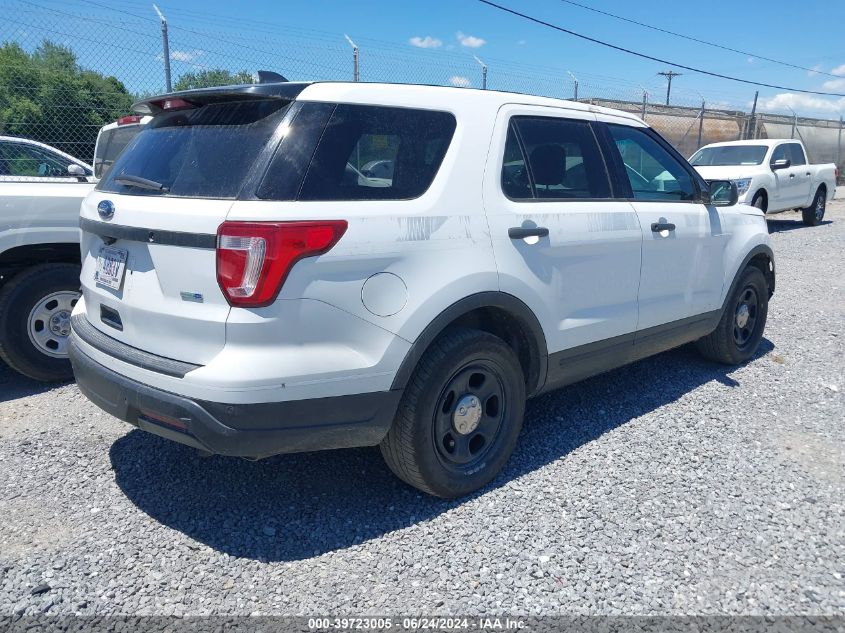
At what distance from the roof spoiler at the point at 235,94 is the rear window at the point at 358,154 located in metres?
0.12

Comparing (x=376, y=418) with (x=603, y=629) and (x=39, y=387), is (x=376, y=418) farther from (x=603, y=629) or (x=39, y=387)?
(x=39, y=387)

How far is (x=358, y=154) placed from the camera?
9.25ft

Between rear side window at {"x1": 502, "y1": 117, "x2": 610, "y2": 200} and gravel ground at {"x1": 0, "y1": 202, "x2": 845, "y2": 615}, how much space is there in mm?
1469

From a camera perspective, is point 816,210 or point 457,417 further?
point 816,210

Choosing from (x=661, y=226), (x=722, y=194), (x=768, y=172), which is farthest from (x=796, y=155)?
(x=661, y=226)

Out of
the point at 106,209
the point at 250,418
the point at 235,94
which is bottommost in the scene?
the point at 250,418

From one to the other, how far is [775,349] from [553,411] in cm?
262

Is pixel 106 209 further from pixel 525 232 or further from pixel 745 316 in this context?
pixel 745 316

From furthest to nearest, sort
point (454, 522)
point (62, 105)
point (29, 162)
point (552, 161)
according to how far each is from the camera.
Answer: point (62, 105) < point (29, 162) < point (552, 161) < point (454, 522)

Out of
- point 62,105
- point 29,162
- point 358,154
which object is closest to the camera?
point 358,154

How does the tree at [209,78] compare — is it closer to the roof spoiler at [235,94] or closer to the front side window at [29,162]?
the front side window at [29,162]

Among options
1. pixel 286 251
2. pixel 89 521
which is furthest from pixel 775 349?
pixel 89 521

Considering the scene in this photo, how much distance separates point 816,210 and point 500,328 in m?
14.8

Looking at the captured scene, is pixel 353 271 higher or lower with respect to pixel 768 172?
lower
